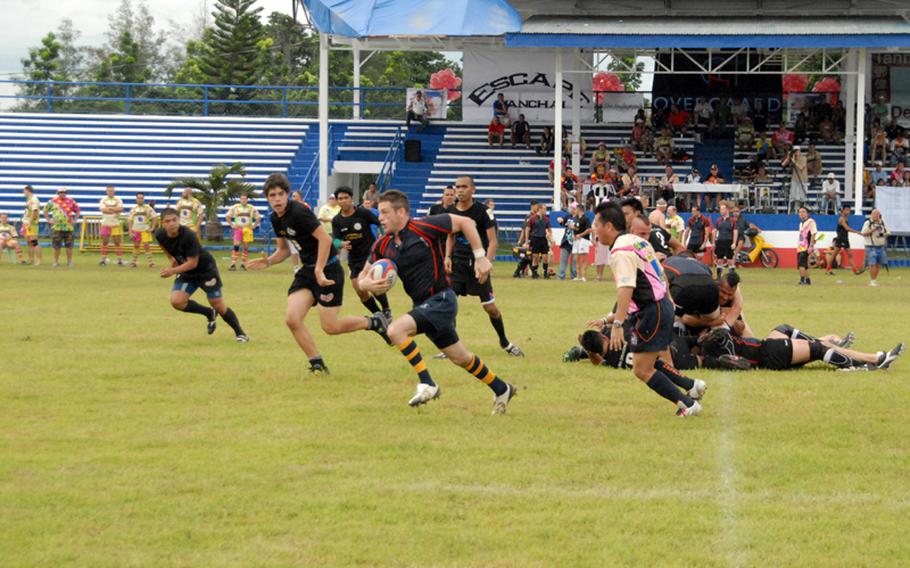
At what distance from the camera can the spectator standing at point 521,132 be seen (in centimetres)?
4300

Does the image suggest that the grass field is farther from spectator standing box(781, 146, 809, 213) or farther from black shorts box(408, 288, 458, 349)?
spectator standing box(781, 146, 809, 213)

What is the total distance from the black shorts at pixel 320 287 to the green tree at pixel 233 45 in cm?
5522

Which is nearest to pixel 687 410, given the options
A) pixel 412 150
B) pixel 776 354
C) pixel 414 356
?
pixel 414 356

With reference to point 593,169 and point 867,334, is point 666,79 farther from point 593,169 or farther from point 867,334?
point 867,334

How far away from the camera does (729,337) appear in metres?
13.2

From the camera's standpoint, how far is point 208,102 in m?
45.8

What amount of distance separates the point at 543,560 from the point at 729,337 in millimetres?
7351

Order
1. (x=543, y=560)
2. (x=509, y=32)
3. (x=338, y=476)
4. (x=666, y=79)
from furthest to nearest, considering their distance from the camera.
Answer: (x=666, y=79)
(x=509, y=32)
(x=338, y=476)
(x=543, y=560)

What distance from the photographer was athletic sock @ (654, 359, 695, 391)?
34.7ft

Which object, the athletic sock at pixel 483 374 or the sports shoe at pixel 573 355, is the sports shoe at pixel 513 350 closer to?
the sports shoe at pixel 573 355

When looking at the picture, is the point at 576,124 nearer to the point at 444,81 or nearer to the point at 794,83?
the point at 444,81

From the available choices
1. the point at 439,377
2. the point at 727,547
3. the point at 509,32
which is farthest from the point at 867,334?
the point at 509,32

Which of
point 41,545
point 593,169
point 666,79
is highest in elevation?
point 666,79

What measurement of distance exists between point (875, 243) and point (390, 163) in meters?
17.6
